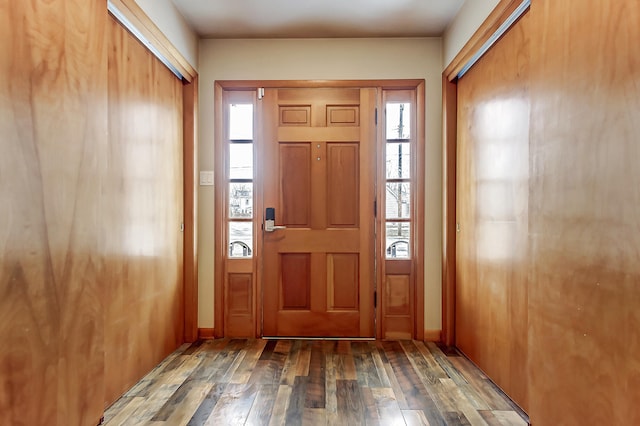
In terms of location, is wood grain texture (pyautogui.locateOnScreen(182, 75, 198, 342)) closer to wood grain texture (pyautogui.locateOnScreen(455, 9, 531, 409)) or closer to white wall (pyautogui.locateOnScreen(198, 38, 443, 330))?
white wall (pyautogui.locateOnScreen(198, 38, 443, 330))

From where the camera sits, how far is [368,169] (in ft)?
10.3

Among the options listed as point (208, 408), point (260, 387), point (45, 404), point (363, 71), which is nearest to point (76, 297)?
point (45, 404)

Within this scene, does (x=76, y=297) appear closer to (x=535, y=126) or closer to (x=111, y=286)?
(x=111, y=286)

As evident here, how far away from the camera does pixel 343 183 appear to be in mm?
3170

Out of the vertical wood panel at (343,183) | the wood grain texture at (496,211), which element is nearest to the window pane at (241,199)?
the vertical wood panel at (343,183)

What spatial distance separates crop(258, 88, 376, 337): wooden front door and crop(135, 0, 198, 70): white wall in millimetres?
666

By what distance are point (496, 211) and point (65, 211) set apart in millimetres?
2171

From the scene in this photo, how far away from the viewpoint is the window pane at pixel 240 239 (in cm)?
323

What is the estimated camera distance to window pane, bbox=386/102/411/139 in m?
3.20

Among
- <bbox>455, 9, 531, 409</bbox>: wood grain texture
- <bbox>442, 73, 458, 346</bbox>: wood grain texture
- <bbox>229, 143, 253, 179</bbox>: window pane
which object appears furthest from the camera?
<bbox>229, 143, 253, 179</bbox>: window pane

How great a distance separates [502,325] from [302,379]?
1.23 m

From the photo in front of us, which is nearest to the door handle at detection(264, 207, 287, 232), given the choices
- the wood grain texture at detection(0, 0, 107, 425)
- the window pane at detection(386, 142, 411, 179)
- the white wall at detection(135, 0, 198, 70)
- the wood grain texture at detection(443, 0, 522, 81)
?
the window pane at detection(386, 142, 411, 179)

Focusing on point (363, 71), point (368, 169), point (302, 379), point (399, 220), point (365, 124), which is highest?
point (363, 71)

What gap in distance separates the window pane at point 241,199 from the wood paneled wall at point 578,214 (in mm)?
2002
